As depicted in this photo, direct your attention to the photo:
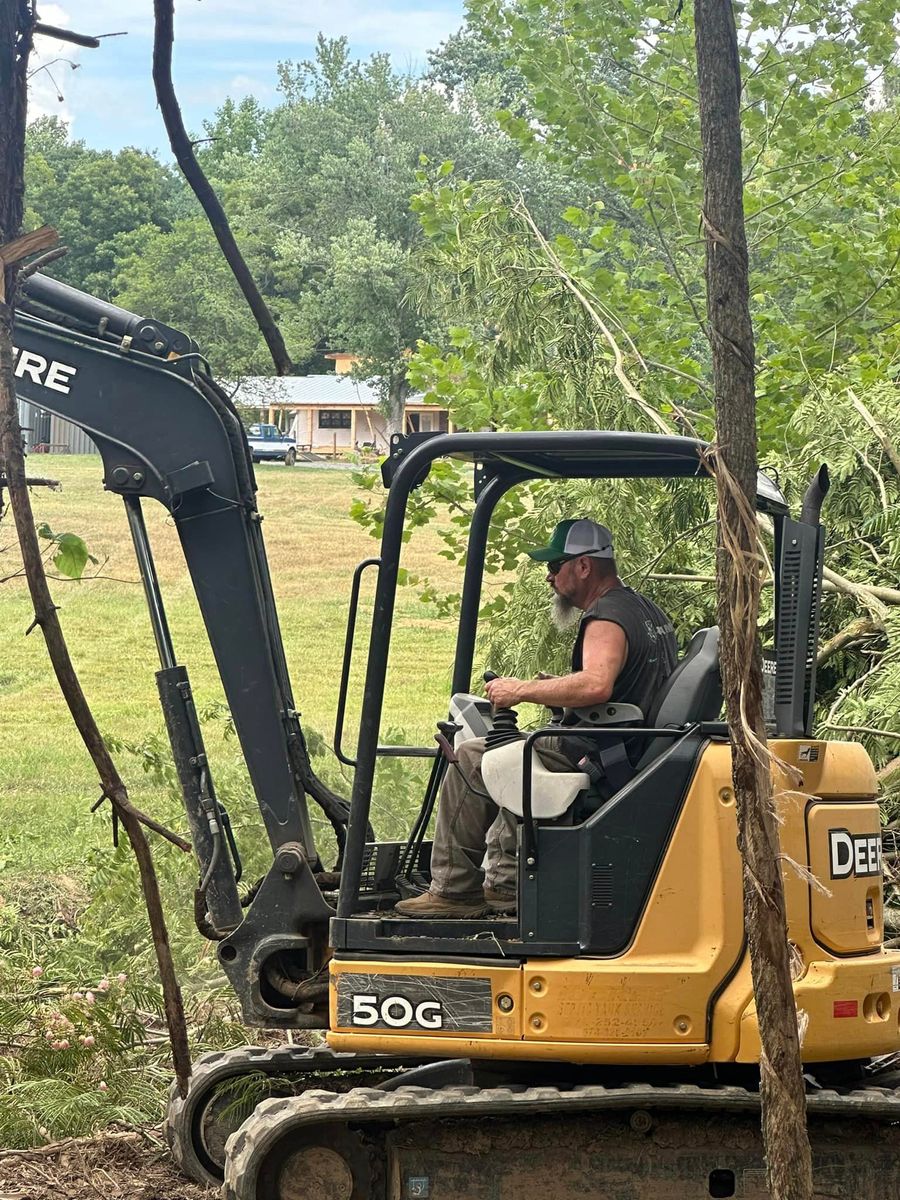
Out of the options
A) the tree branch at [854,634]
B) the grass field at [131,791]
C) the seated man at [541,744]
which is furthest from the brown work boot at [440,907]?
the tree branch at [854,634]

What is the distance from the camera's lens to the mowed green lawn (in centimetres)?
1188

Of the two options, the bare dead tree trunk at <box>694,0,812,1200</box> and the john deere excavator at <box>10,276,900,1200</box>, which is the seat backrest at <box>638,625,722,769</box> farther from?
the bare dead tree trunk at <box>694,0,812,1200</box>

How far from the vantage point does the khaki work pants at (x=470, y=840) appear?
4.64 m

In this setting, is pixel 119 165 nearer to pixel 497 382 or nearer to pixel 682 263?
pixel 682 263

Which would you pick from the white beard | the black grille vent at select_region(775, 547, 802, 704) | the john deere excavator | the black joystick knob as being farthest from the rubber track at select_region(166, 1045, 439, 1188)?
the black grille vent at select_region(775, 547, 802, 704)

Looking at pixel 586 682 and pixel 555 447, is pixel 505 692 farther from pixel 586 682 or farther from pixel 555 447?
pixel 555 447

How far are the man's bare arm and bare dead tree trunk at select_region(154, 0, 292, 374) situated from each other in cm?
133

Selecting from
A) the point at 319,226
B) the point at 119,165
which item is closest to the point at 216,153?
the point at 319,226

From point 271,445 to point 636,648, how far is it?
37.9 metres

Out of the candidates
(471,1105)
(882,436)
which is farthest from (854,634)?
(471,1105)

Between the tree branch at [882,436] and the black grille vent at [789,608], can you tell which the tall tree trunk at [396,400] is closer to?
the tree branch at [882,436]

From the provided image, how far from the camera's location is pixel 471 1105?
443 cm

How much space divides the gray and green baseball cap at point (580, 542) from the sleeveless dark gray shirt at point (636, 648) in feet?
0.62

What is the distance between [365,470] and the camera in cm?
983
